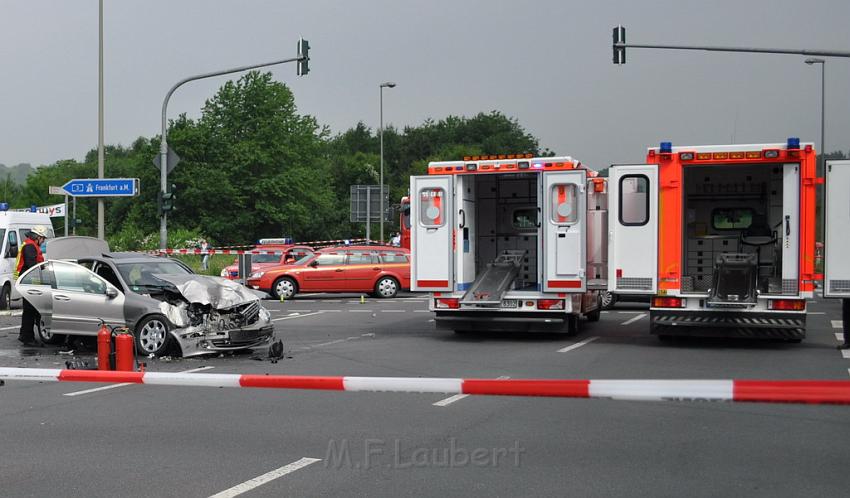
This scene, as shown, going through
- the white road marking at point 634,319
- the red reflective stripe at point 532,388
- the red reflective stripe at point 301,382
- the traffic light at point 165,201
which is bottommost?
the white road marking at point 634,319

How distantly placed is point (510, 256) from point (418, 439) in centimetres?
974

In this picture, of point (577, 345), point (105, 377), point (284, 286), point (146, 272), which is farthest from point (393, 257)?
point (105, 377)

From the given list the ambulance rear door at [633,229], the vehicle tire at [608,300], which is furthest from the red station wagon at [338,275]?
the ambulance rear door at [633,229]

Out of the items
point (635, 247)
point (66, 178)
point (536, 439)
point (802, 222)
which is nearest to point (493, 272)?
point (635, 247)

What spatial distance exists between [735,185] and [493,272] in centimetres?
466

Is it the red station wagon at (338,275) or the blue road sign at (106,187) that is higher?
the blue road sign at (106,187)

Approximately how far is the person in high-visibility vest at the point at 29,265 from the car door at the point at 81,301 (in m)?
1.02

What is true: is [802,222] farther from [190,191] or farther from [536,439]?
[190,191]

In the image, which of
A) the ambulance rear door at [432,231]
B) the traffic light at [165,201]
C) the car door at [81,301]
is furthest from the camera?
the traffic light at [165,201]

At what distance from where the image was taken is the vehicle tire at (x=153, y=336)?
1219cm

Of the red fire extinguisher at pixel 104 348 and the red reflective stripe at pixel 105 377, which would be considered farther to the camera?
the red fire extinguisher at pixel 104 348

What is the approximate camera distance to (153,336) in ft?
40.2

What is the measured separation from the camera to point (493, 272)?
15.8 metres

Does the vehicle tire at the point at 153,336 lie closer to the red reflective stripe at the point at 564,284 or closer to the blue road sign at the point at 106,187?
the red reflective stripe at the point at 564,284
